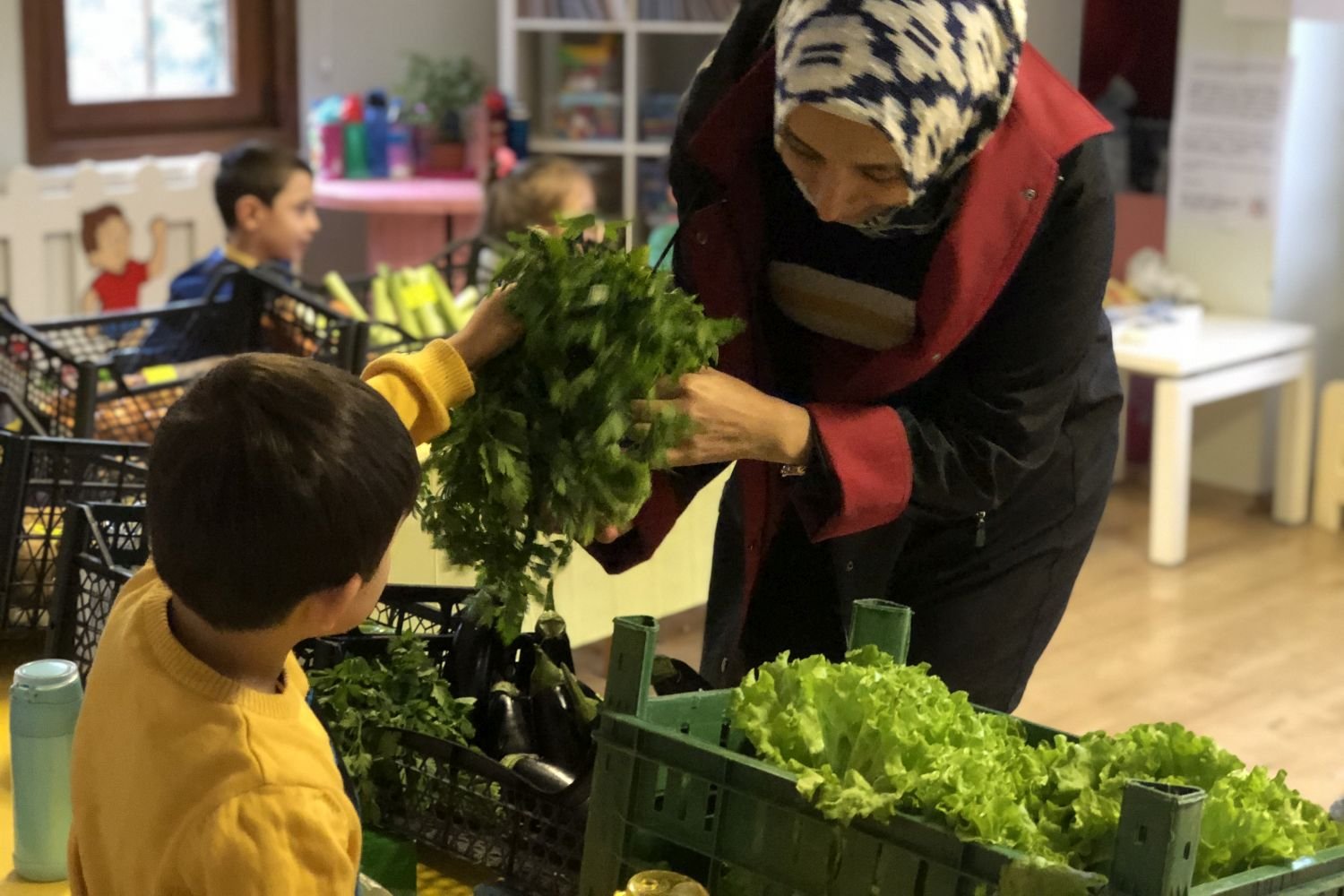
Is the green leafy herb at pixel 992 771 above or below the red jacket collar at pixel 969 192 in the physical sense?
below

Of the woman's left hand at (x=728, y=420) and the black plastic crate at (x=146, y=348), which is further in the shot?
the black plastic crate at (x=146, y=348)

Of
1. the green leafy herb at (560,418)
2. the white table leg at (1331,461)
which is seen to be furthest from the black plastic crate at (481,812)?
the white table leg at (1331,461)

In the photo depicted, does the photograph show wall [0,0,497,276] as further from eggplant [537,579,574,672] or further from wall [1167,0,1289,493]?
eggplant [537,579,574,672]

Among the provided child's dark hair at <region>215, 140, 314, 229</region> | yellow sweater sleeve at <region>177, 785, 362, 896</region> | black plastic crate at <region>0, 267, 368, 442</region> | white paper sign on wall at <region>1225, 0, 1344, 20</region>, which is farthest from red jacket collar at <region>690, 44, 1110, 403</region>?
white paper sign on wall at <region>1225, 0, 1344, 20</region>

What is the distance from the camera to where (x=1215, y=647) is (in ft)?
14.2

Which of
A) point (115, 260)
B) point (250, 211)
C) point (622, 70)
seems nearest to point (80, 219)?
point (115, 260)

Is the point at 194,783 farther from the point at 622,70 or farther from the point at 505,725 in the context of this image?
the point at 622,70

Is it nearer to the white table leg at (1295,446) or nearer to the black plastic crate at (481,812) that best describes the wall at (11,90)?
the white table leg at (1295,446)

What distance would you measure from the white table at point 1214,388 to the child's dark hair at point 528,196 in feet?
5.49

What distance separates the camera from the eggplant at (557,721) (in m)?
1.50

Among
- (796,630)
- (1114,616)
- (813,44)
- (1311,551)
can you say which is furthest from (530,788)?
(1311,551)

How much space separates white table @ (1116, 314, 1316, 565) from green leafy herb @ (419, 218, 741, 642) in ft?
11.7

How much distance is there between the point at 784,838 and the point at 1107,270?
730 mm

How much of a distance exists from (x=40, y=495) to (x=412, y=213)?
3.86m
